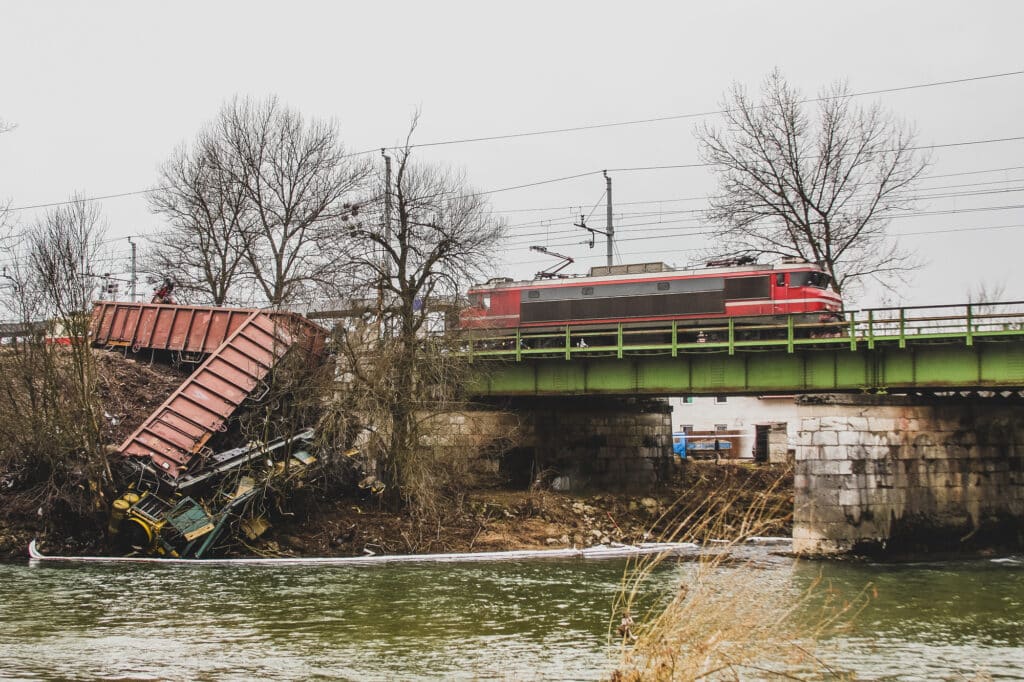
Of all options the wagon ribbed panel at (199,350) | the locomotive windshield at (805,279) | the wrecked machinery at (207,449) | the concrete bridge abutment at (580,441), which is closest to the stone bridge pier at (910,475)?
the locomotive windshield at (805,279)

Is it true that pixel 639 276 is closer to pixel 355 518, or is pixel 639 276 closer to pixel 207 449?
pixel 355 518

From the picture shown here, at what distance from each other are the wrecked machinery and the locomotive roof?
948cm

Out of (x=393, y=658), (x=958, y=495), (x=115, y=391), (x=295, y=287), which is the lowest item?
(x=393, y=658)

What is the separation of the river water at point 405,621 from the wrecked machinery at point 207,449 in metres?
1.53

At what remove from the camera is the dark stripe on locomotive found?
34.2m

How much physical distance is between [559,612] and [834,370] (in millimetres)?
13490

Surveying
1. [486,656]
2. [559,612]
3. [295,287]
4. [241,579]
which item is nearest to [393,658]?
[486,656]

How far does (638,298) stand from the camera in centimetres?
3575

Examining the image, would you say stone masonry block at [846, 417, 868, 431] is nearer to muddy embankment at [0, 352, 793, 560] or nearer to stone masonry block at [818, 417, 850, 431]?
stone masonry block at [818, 417, 850, 431]

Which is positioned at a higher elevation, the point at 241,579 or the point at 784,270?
the point at 784,270

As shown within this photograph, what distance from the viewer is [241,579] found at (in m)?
21.5

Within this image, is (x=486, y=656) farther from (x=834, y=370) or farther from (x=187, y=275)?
(x=187, y=275)

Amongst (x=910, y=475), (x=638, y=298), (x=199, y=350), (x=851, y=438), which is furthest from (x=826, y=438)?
(x=199, y=350)

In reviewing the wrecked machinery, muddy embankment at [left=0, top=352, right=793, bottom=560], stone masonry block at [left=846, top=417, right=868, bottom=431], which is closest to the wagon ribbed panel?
the wrecked machinery
